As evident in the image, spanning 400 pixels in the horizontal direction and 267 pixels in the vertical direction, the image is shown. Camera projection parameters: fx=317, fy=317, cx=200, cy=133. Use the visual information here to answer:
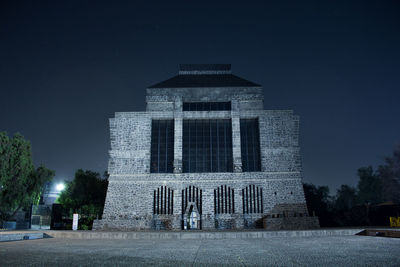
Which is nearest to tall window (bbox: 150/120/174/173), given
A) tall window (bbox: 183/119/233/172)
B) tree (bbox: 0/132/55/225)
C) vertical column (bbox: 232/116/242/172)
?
tall window (bbox: 183/119/233/172)

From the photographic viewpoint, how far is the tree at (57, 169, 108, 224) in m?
40.9

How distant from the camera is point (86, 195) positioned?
139 feet

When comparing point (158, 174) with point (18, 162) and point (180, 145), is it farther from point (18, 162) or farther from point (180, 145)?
point (18, 162)

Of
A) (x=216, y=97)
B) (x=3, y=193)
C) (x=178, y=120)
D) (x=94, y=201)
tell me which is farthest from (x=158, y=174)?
(x=94, y=201)

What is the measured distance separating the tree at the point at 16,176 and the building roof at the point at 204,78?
48.4 ft

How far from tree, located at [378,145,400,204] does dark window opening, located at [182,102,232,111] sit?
21.6 metres

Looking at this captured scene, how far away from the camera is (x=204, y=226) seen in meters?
28.8

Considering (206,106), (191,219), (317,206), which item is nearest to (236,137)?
(206,106)

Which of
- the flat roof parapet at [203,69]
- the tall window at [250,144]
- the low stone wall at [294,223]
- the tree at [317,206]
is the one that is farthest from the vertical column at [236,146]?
the tree at [317,206]

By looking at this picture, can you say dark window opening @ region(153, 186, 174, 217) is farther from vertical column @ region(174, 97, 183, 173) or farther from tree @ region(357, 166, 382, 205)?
tree @ region(357, 166, 382, 205)

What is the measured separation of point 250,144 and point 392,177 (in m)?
18.9

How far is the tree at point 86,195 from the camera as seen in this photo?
40.9 meters

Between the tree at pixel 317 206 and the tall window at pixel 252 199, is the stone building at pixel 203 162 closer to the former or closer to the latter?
the tall window at pixel 252 199

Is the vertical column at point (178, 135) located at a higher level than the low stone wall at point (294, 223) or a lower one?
higher
